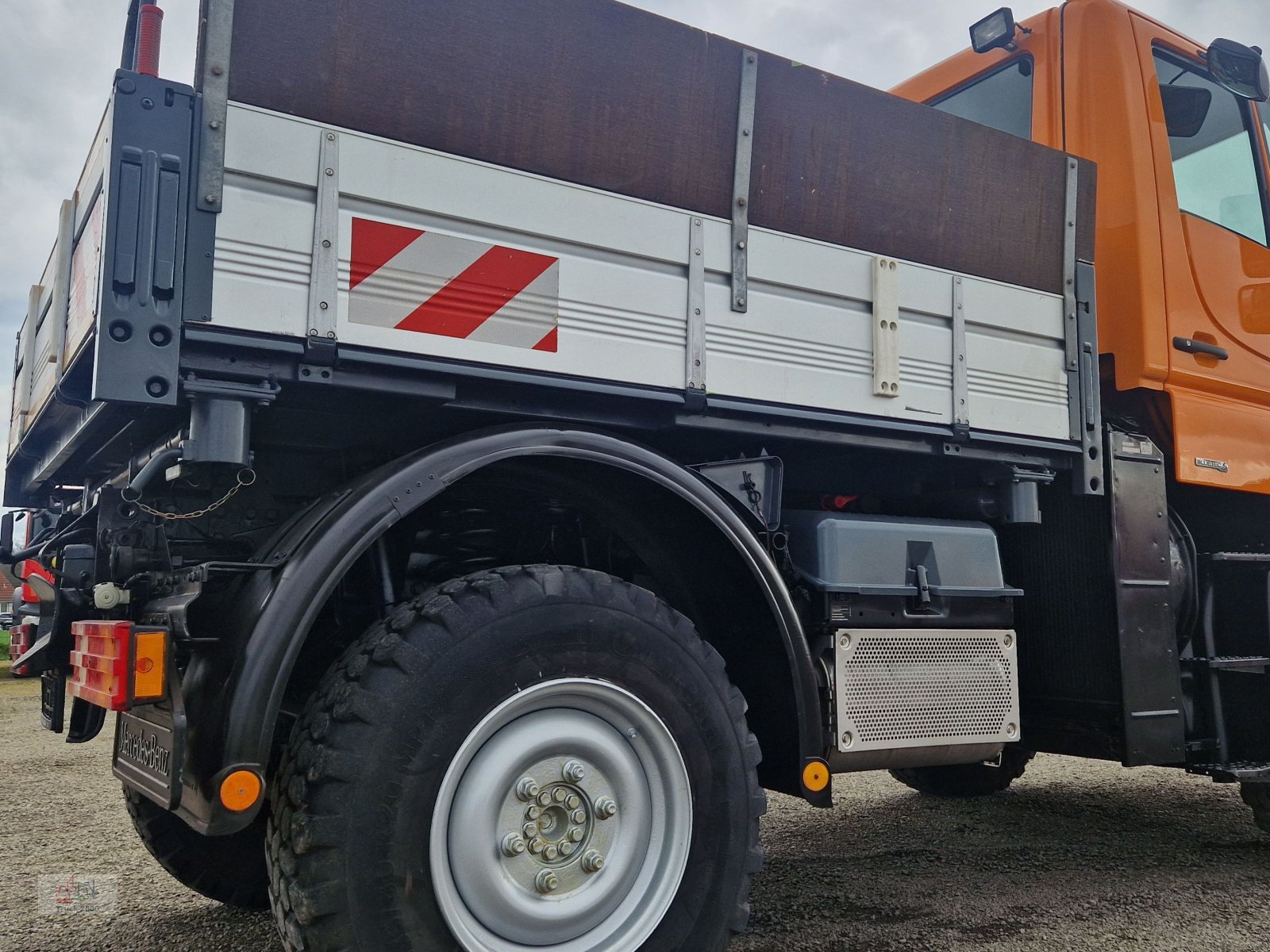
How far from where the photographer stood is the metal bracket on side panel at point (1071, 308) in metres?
3.69

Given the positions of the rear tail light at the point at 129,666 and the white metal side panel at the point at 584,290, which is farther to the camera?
the white metal side panel at the point at 584,290

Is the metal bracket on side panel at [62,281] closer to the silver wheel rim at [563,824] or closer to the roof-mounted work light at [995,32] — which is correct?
the silver wheel rim at [563,824]

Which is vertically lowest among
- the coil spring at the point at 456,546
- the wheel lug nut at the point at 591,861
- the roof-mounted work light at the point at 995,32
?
the wheel lug nut at the point at 591,861

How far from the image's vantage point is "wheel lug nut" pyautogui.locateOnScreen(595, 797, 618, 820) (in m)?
2.53

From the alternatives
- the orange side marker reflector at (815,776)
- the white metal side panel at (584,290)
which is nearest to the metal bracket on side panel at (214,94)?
the white metal side panel at (584,290)

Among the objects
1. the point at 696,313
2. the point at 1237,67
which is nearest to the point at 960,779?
the point at 1237,67

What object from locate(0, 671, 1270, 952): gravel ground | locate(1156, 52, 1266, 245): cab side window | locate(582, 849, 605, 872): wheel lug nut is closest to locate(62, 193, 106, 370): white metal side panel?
locate(582, 849, 605, 872): wheel lug nut

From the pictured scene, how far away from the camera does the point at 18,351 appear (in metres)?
4.30

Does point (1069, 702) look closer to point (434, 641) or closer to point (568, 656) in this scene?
point (568, 656)

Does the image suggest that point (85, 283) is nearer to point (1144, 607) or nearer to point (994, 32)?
point (1144, 607)

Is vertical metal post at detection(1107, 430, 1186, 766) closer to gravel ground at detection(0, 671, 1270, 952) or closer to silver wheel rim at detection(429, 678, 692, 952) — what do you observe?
gravel ground at detection(0, 671, 1270, 952)

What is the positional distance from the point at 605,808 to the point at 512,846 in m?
0.26

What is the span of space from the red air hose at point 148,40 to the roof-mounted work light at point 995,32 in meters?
3.52

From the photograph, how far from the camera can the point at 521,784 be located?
2443mm
